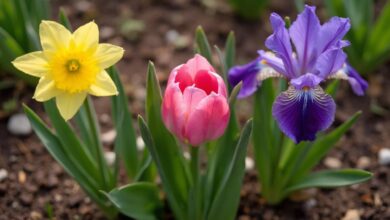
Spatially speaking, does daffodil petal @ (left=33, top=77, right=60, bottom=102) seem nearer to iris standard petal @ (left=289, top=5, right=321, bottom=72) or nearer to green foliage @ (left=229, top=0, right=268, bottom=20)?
iris standard petal @ (left=289, top=5, right=321, bottom=72)

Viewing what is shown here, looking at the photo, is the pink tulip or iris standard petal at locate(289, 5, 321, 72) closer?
the pink tulip

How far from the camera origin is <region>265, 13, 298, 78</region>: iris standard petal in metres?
1.51

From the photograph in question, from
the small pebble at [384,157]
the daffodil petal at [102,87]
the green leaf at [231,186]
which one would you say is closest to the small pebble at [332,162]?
the small pebble at [384,157]

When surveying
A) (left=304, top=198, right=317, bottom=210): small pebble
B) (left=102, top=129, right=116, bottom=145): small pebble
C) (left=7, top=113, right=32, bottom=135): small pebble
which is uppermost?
(left=7, top=113, right=32, bottom=135): small pebble

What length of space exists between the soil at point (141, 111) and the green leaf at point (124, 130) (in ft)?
0.83

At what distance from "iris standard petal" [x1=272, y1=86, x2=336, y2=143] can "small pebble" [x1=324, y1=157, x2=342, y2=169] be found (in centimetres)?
79

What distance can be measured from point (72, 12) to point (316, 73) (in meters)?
1.69

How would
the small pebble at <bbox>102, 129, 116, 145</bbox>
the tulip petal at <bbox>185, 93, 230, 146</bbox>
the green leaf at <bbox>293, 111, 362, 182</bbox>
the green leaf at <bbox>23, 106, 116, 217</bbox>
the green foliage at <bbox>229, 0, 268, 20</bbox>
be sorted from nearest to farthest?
1. the tulip petal at <bbox>185, 93, 230, 146</bbox>
2. the green leaf at <bbox>23, 106, 116, 217</bbox>
3. the green leaf at <bbox>293, 111, 362, 182</bbox>
4. the small pebble at <bbox>102, 129, 116, 145</bbox>
5. the green foliage at <bbox>229, 0, 268, 20</bbox>

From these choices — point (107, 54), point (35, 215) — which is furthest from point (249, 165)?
point (107, 54)

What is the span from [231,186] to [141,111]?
0.92 metres

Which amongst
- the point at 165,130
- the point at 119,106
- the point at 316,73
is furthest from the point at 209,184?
the point at 316,73

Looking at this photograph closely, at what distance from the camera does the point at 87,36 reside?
1.50 meters

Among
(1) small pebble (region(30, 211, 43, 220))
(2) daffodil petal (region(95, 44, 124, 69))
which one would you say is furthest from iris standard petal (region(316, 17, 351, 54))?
(1) small pebble (region(30, 211, 43, 220))

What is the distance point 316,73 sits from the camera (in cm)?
158
